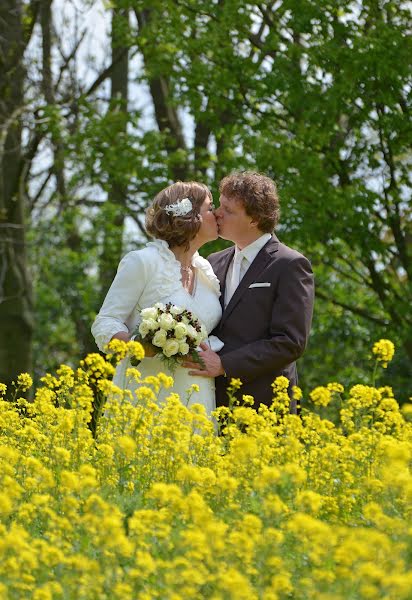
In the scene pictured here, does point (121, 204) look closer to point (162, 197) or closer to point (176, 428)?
point (162, 197)

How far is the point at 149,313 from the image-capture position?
241 inches

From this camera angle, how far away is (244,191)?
20.9 feet

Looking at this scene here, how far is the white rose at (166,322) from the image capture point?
236 inches

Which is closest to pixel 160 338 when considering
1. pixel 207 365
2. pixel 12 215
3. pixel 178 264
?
pixel 207 365

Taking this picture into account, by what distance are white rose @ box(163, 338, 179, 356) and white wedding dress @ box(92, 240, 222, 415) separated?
32 cm

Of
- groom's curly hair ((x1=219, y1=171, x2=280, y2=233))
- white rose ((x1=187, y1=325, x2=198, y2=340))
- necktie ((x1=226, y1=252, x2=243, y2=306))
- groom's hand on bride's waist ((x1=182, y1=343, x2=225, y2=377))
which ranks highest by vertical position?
groom's curly hair ((x1=219, y1=171, x2=280, y2=233))

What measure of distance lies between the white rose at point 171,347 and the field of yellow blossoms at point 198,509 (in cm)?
42

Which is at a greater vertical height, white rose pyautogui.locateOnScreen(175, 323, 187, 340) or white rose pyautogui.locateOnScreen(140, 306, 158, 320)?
white rose pyautogui.locateOnScreen(140, 306, 158, 320)

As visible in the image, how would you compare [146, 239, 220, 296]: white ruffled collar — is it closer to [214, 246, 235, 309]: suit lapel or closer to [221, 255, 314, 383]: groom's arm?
[214, 246, 235, 309]: suit lapel

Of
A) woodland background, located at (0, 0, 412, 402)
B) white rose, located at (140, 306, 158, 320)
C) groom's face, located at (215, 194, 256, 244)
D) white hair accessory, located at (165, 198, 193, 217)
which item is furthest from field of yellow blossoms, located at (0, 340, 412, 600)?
woodland background, located at (0, 0, 412, 402)

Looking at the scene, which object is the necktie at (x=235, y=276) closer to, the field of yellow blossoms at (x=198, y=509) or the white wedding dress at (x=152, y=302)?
the white wedding dress at (x=152, y=302)

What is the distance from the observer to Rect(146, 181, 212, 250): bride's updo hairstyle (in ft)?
20.6

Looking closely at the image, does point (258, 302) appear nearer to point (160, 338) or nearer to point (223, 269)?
point (223, 269)

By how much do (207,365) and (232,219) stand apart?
849mm
